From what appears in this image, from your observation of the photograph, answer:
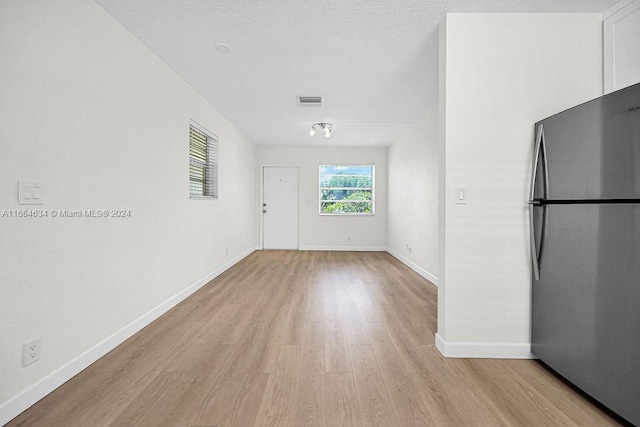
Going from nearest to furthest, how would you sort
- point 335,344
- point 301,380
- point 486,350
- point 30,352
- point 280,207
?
point 30,352, point 301,380, point 486,350, point 335,344, point 280,207

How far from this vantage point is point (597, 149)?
1607 mm

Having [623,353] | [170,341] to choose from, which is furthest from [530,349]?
[170,341]

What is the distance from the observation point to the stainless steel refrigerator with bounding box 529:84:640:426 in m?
1.43

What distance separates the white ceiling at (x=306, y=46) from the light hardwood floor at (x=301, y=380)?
7.65 ft

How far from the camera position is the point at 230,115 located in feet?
15.3

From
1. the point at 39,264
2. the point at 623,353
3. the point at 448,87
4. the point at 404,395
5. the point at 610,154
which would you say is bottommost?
the point at 404,395

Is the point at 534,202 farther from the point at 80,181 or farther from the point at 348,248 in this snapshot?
the point at 348,248

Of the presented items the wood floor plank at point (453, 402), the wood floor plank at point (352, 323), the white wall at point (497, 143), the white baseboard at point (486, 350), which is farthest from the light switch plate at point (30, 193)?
the white baseboard at point (486, 350)

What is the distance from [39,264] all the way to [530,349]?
2991mm

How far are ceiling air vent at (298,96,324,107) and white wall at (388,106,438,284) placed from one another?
5.09ft

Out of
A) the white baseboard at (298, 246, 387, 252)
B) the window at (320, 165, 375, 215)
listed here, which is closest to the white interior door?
the white baseboard at (298, 246, 387, 252)

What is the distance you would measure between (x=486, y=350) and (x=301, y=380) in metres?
1.28

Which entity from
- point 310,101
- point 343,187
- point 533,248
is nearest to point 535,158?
point 533,248

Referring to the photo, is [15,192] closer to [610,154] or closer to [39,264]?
[39,264]
